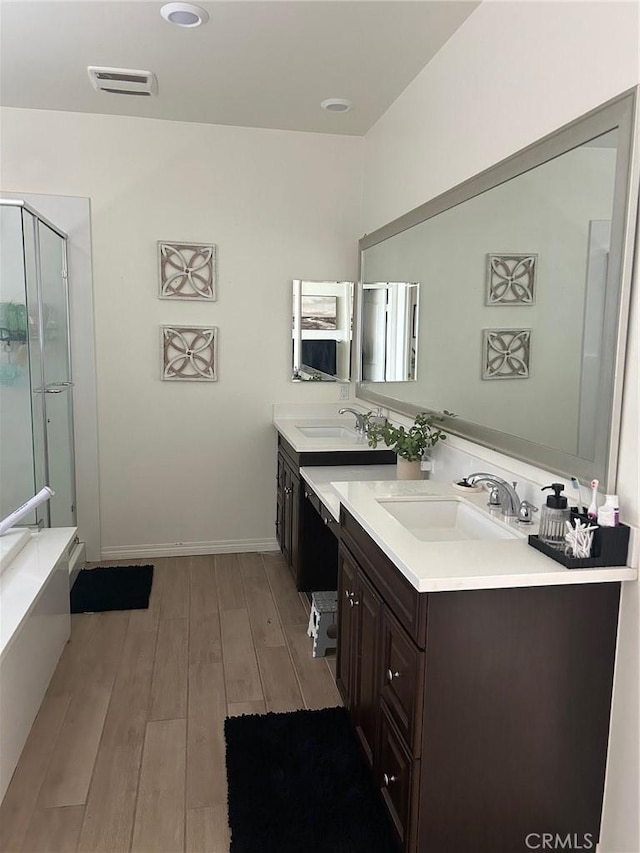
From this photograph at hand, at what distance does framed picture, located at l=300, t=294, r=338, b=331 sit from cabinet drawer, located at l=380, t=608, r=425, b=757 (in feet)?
8.58

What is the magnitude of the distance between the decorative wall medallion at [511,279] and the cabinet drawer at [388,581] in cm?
92

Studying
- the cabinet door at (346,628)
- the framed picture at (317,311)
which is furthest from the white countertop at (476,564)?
the framed picture at (317,311)

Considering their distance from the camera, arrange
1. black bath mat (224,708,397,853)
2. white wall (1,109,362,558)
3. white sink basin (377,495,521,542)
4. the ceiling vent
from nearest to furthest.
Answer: black bath mat (224,708,397,853) → white sink basin (377,495,521,542) → the ceiling vent → white wall (1,109,362,558)

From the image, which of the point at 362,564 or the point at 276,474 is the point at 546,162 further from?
the point at 276,474

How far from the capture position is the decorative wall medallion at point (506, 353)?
217cm

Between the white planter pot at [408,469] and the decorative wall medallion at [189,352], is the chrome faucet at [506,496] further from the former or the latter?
the decorative wall medallion at [189,352]

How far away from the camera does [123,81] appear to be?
10.8ft

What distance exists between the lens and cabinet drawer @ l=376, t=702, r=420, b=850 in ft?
5.51

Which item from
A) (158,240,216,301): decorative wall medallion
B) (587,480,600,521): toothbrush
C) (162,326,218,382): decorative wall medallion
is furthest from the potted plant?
(158,240,216,301): decorative wall medallion

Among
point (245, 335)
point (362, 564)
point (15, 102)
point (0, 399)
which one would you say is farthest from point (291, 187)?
point (362, 564)

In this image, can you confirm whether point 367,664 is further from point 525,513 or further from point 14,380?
point 14,380

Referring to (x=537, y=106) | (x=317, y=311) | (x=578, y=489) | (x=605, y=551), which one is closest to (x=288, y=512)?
(x=317, y=311)

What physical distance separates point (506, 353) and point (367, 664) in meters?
1.14

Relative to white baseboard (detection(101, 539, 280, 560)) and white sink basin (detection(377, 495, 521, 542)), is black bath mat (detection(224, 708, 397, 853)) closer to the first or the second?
white sink basin (detection(377, 495, 521, 542))
